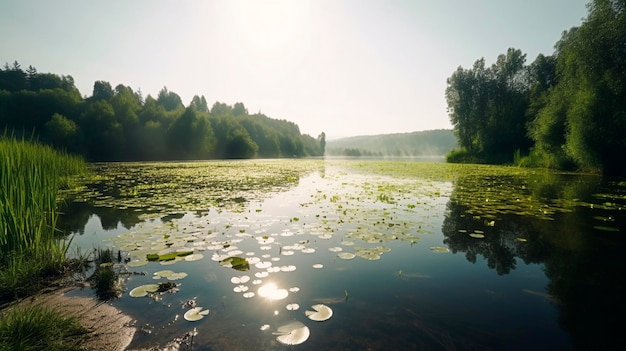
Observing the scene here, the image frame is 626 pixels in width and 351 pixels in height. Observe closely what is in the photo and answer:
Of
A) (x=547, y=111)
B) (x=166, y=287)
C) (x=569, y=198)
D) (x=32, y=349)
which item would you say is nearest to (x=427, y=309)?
(x=166, y=287)

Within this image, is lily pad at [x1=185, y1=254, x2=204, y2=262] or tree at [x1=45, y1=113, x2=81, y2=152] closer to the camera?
lily pad at [x1=185, y1=254, x2=204, y2=262]

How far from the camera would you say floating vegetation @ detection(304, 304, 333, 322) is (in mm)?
3193

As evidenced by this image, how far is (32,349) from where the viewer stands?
7.91 feet

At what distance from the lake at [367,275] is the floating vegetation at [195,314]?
0.02 meters

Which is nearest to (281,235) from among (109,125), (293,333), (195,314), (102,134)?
(195,314)

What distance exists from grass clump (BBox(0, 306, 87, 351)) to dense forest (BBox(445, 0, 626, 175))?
29704mm

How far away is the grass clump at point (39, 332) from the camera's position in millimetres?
2430

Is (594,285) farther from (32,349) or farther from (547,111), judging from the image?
(547,111)

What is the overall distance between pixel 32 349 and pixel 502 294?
5447 millimetres

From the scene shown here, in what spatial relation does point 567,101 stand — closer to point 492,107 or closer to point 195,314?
point 492,107

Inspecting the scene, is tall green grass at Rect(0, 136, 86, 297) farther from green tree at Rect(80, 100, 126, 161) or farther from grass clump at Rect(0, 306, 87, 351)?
green tree at Rect(80, 100, 126, 161)

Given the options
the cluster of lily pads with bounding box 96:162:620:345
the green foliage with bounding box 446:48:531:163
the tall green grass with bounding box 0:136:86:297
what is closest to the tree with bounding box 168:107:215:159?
the green foliage with bounding box 446:48:531:163

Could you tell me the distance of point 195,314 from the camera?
3.26 metres

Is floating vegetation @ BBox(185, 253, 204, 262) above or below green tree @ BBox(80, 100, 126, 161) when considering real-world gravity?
below
